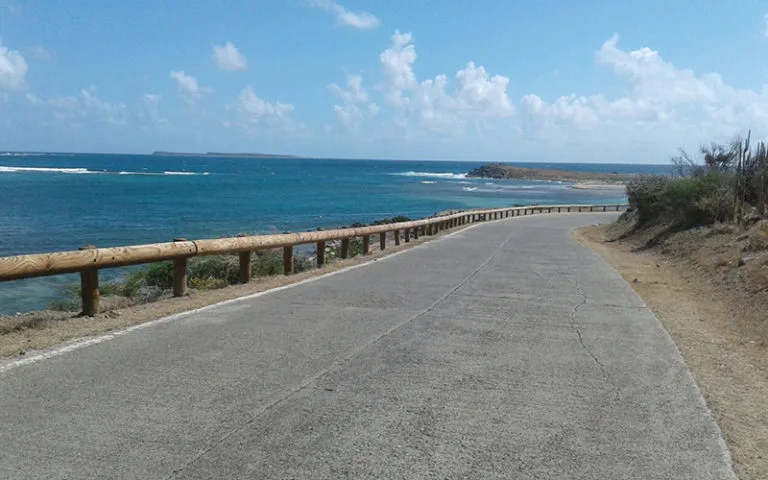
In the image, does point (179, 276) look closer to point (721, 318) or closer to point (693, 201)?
point (721, 318)

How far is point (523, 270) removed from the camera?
51.3 feet

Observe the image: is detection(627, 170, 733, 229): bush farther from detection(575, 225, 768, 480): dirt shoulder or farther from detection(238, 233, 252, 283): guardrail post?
detection(238, 233, 252, 283): guardrail post

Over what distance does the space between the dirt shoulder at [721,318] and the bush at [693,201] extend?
1.31m

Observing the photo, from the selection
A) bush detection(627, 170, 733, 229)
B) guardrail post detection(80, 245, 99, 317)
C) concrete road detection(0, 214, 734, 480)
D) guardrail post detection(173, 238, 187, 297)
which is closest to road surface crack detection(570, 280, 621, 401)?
concrete road detection(0, 214, 734, 480)

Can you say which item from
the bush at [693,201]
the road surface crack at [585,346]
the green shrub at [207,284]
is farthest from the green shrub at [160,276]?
the bush at [693,201]

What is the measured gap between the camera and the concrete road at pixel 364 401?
4539 millimetres

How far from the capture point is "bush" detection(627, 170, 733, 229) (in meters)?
22.4

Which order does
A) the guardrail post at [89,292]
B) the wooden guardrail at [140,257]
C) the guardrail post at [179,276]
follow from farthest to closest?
the guardrail post at [179,276]
the guardrail post at [89,292]
the wooden guardrail at [140,257]

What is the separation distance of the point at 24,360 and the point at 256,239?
6379 mm

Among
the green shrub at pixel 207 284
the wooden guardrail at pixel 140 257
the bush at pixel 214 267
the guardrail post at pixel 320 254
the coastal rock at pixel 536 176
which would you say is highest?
the wooden guardrail at pixel 140 257

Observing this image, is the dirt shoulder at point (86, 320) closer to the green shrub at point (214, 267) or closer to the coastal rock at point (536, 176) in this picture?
the green shrub at point (214, 267)

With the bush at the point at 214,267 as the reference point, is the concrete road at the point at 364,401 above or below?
above

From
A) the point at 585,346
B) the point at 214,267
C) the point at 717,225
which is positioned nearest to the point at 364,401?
the point at 585,346

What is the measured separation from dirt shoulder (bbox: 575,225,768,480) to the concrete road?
0.74 feet
